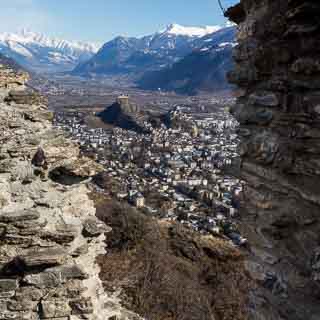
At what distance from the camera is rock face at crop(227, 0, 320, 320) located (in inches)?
150

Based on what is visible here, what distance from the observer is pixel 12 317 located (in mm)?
5781

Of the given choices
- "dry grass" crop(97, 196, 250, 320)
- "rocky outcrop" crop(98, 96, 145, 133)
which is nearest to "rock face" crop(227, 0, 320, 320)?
"dry grass" crop(97, 196, 250, 320)

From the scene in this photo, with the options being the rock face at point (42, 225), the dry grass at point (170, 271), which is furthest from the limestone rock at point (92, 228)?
the dry grass at point (170, 271)

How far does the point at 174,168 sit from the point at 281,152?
149 ft

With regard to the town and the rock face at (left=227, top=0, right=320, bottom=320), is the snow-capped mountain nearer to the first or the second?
the town

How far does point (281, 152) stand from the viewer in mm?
4059

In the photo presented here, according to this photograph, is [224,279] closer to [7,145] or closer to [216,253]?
[216,253]

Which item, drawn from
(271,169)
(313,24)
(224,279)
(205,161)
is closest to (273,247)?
(271,169)

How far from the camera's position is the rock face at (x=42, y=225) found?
579 cm

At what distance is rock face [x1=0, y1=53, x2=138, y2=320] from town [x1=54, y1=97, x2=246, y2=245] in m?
1.89

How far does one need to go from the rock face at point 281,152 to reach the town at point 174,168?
168cm

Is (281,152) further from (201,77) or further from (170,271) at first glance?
(201,77)

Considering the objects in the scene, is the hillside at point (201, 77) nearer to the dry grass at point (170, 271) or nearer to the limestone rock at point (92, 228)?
the dry grass at point (170, 271)

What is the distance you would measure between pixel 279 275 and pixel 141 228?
1091 centimetres
